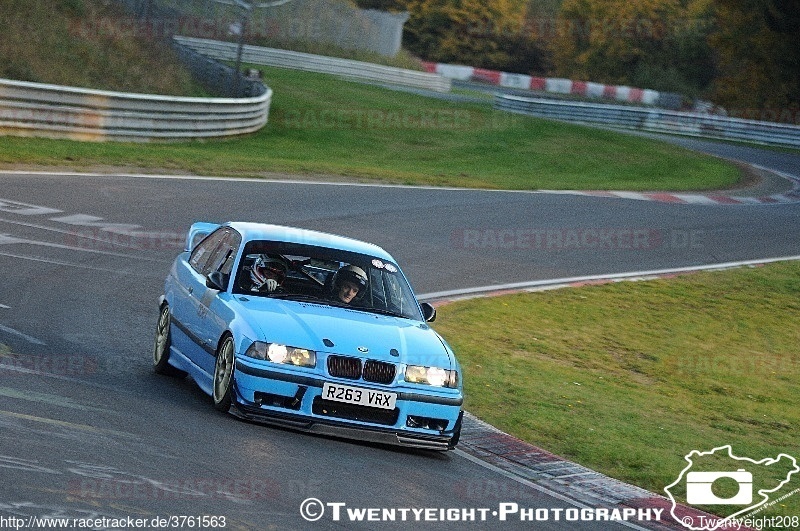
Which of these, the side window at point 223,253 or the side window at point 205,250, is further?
the side window at point 205,250

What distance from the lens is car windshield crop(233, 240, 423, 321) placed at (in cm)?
986

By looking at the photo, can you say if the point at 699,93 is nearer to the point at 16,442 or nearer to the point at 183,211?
the point at 183,211

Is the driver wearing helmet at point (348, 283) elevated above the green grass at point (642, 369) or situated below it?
above

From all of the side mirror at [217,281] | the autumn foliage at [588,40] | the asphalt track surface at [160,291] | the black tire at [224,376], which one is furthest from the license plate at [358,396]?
the autumn foliage at [588,40]

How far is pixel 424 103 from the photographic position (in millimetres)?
48031

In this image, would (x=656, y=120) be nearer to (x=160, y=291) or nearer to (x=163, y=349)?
(x=160, y=291)

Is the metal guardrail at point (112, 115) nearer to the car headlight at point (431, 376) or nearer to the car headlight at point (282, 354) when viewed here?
the car headlight at point (282, 354)

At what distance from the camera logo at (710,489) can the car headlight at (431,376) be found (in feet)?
5.79

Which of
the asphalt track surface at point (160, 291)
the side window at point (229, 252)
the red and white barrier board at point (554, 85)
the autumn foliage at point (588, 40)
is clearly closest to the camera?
the asphalt track surface at point (160, 291)

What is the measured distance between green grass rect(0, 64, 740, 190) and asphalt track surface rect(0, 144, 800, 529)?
7.05ft

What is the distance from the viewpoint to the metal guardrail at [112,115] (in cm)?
2423

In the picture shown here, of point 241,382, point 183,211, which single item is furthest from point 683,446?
point 183,211

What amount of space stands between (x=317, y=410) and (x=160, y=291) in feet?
19.6

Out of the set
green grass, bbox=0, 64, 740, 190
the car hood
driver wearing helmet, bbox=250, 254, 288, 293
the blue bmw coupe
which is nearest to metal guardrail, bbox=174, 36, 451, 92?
green grass, bbox=0, 64, 740, 190
